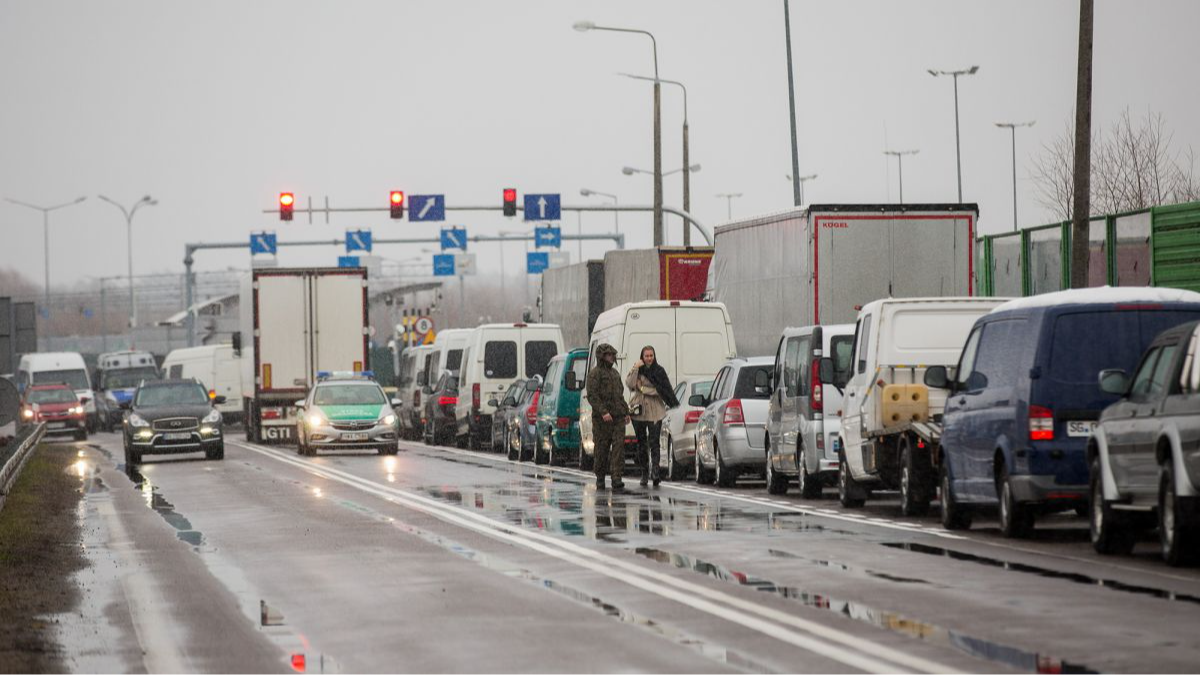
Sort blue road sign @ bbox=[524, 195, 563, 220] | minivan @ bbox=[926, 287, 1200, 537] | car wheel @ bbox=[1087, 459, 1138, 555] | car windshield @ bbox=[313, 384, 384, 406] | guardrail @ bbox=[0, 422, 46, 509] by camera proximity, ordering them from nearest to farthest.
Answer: car wheel @ bbox=[1087, 459, 1138, 555], minivan @ bbox=[926, 287, 1200, 537], guardrail @ bbox=[0, 422, 46, 509], car windshield @ bbox=[313, 384, 384, 406], blue road sign @ bbox=[524, 195, 563, 220]

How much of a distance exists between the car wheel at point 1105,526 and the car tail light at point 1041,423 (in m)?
0.84

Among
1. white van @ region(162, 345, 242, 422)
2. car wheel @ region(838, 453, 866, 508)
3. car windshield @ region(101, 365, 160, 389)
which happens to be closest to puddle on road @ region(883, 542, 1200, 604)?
car wheel @ region(838, 453, 866, 508)

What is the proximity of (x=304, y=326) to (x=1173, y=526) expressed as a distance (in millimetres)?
35113

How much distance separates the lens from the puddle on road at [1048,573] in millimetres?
12523

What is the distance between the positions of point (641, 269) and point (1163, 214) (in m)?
17.2

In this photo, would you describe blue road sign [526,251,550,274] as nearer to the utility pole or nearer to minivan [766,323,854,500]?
the utility pole

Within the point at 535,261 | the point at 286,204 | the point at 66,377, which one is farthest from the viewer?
the point at 535,261

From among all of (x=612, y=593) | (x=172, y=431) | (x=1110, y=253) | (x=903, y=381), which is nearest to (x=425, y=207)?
(x=172, y=431)

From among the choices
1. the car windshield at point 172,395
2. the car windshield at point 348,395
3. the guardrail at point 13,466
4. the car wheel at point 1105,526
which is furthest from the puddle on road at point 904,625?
the car windshield at point 172,395

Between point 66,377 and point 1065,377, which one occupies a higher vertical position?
point 1065,377

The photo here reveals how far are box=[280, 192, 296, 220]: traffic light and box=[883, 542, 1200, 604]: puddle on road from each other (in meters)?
38.8

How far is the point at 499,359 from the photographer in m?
44.1

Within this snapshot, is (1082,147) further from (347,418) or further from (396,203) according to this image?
(396,203)

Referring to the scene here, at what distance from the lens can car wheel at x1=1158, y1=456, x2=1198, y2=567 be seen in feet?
46.1
